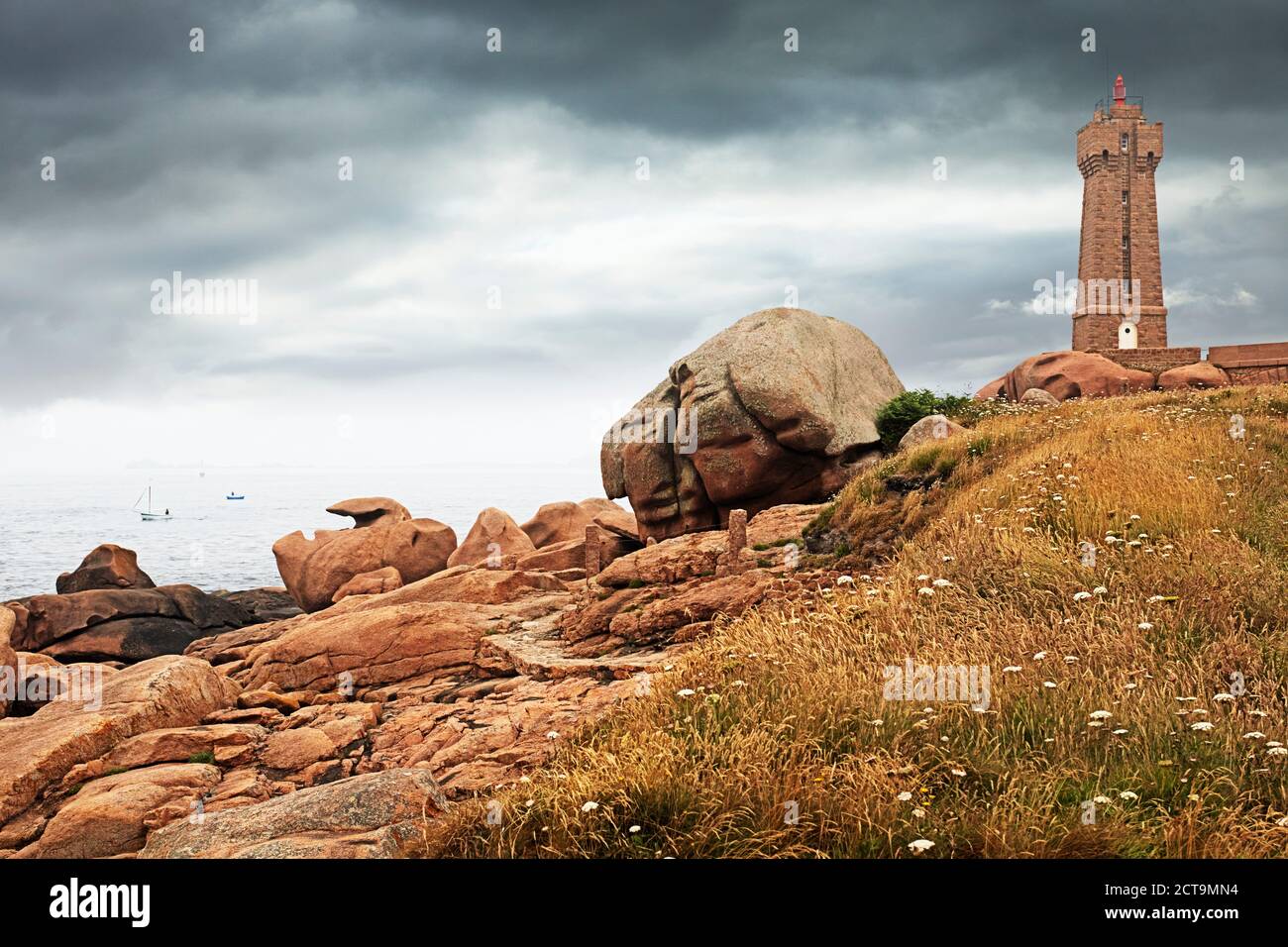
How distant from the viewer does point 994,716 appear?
Result: 6352 millimetres

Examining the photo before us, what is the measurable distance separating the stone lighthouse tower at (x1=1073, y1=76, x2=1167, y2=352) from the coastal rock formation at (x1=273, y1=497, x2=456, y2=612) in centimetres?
3755

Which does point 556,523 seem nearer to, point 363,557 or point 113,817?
point 363,557

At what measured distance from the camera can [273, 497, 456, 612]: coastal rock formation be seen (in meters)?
31.5

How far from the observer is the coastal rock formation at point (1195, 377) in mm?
33438

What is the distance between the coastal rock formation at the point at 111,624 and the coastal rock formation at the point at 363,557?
336 cm

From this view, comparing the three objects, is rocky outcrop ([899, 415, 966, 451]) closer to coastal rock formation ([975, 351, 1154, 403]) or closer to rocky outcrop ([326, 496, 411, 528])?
coastal rock formation ([975, 351, 1154, 403])

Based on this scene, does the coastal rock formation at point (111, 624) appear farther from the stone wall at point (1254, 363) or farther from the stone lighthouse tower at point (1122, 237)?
the stone lighthouse tower at point (1122, 237)

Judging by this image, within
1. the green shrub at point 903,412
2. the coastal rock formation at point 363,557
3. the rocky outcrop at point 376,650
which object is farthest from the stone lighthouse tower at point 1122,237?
the rocky outcrop at point 376,650

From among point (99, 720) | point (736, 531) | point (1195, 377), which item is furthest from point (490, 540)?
point (1195, 377)

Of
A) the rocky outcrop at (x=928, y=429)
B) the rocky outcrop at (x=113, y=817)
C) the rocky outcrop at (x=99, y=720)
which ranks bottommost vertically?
the rocky outcrop at (x=113, y=817)

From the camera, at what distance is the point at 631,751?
598cm
